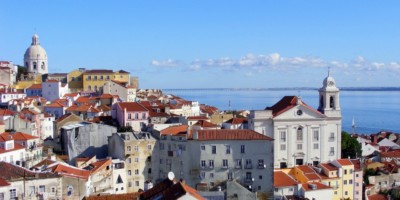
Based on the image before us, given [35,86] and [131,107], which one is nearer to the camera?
[131,107]

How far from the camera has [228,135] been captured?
1334 inches

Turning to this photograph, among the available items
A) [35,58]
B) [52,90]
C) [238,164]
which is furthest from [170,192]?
[35,58]

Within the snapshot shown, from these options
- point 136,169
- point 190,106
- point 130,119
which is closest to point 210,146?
point 136,169

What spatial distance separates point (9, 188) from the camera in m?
21.8

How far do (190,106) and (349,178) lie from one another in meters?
24.4

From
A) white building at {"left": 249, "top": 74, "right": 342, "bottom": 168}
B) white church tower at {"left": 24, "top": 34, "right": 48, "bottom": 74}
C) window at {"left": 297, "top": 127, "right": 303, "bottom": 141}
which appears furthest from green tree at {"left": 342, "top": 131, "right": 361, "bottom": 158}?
white church tower at {"left": 24, "top": 34, "right": 48, "bottom": 74}

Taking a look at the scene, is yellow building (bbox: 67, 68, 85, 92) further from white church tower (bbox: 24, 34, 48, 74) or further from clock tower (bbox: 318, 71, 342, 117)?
clock tower (bbox: 318, 71, 342, 117)

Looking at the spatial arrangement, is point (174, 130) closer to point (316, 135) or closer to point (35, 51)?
point (316, 135)

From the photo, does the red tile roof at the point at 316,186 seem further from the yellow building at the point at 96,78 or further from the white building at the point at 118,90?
the yellow building at the point at 96,78

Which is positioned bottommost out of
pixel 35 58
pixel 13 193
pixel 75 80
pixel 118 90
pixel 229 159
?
pixel 229 159

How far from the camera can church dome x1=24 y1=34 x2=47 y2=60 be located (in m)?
79.1

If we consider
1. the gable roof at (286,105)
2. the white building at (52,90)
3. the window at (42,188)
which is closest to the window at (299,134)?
the gable roof at (286,105)

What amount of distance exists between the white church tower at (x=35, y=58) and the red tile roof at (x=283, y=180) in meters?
51.3

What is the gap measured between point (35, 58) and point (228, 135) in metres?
52.0
